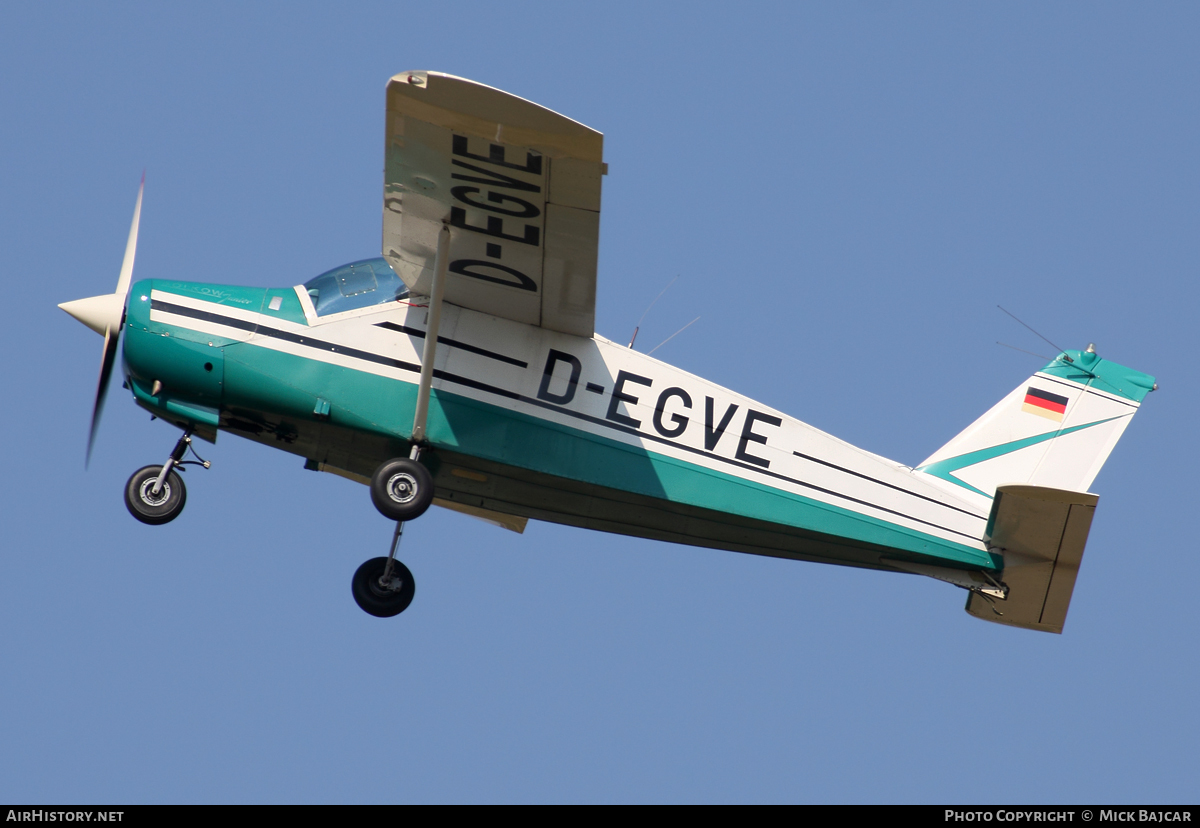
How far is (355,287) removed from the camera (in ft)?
37.4

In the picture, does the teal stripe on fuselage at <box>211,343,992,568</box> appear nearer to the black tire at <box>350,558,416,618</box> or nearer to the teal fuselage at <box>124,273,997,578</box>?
the teal fuselage at <box>124,273,997,578</box>

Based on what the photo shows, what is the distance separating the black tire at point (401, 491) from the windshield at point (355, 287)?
1.40 meters

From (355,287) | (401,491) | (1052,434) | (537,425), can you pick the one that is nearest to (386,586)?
(401,491)

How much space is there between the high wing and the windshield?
0.77 feet

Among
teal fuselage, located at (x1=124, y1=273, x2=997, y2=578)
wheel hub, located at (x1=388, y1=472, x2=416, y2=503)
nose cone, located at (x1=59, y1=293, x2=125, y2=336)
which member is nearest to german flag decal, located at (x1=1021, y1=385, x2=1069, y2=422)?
teal fuselage, located at (x1=124, y1=273, x2=997, y2=578)

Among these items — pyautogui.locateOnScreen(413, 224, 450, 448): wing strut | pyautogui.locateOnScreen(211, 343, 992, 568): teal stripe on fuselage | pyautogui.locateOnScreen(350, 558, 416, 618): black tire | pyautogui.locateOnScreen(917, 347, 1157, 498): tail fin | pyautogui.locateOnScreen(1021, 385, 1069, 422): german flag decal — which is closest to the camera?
pyautogui.locateOnScreen(413, 224, 450, 448): wing strut

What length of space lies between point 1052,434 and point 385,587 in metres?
6.18

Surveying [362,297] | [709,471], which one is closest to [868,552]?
[709,471]

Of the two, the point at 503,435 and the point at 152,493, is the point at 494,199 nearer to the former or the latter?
the point at 503,435

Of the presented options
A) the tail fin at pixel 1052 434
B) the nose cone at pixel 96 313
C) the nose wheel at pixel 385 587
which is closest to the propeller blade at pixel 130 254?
the nose cone at pixel 96 313

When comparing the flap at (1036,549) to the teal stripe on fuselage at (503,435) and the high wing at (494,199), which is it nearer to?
the teal stripe on fuselage at (503,435)

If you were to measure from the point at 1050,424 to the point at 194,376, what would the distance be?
7.42 meters

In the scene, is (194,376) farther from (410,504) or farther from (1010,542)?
(1010,542)

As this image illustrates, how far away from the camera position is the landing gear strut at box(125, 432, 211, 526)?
1122 centimetres
